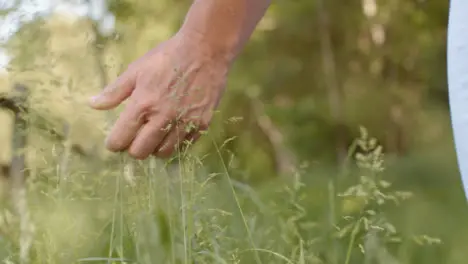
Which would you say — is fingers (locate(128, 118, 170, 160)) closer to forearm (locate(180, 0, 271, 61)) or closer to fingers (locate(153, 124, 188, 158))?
fingers (locate(153, 124, 188, 158))

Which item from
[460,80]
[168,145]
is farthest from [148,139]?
[460,80]

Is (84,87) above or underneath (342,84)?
above

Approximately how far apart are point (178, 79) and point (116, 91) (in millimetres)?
135

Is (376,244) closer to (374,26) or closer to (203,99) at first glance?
(203,99)

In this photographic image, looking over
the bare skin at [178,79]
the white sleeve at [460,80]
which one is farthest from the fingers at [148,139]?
the white sleeve at [460,80]

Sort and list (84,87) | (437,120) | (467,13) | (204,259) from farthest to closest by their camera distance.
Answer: (437,120)
(84,87)
(204,259)
(467,13)

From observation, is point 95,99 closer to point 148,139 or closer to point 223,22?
point 148,139

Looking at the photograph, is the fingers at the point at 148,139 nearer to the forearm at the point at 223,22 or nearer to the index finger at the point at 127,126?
the index finger at the point at 127,126

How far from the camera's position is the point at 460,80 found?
1.98 ft

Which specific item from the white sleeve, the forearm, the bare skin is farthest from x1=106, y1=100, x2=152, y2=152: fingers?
the white sleeve

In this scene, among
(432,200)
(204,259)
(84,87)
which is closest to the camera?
(204,259)

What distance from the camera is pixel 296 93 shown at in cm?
563

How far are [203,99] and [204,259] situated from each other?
0.29 m

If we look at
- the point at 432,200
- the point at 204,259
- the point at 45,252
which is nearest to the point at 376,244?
the point at 204,259
